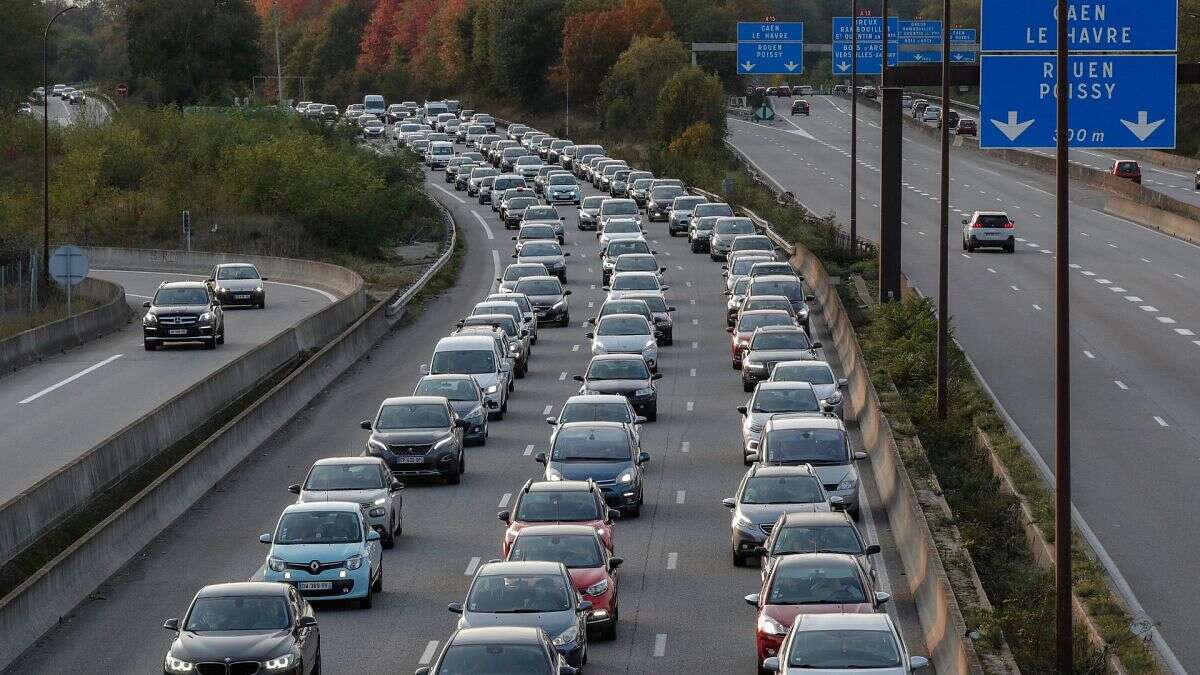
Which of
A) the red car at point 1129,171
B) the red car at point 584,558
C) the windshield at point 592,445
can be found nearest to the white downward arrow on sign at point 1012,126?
the windshield at point 592,445

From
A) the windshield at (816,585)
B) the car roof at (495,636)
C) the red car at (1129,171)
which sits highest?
the red car at (1129,171)

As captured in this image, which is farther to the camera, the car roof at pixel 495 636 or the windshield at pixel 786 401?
the windshield at pixel 786 401

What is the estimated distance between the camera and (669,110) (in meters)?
115

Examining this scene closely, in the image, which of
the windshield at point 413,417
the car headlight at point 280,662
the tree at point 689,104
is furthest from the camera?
the tree at point 689,104

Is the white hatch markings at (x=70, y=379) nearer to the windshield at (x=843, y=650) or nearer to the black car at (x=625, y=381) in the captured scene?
the black car at (x=625, y=381)

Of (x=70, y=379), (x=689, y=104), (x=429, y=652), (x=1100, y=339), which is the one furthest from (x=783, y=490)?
(x=689, y=104)

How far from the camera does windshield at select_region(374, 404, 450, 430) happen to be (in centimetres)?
3180

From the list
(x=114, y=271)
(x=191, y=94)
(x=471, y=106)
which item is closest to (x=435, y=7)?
(x=471, y=106)

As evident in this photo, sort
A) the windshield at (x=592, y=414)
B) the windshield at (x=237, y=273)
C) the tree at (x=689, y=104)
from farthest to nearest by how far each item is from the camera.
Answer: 1. the tree at (x=689, y=104)
2. the windshield at (x=237, y=273)
3. the windshield at (x=592, y=414)

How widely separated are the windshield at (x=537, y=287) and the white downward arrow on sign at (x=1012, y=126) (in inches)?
846

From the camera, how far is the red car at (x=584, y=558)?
21.1 metres

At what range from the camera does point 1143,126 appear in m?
32.3

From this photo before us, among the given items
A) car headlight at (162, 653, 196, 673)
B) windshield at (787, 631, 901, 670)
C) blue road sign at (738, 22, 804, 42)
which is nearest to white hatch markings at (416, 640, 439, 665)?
car headlight at (162, 653, 196, 673)

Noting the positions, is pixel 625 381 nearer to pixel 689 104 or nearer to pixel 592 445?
pixel 592 445
